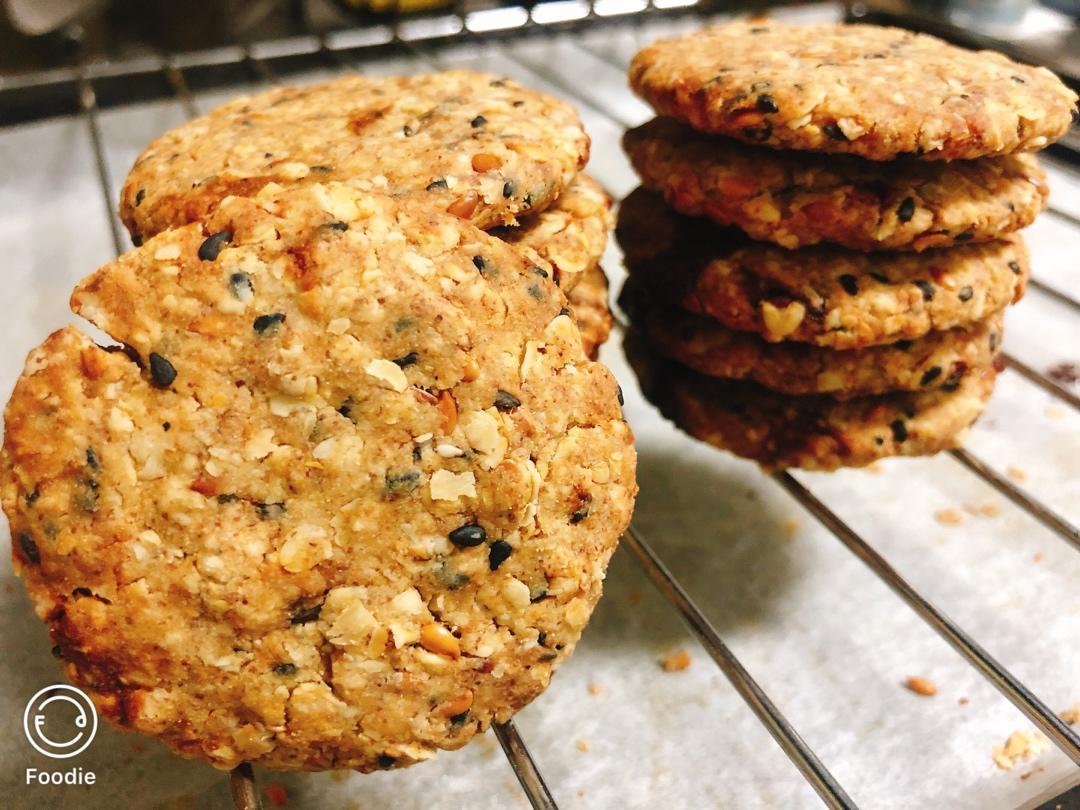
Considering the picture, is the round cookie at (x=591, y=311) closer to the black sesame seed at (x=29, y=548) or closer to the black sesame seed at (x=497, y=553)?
the black sesame seed at (x=497, y=553)

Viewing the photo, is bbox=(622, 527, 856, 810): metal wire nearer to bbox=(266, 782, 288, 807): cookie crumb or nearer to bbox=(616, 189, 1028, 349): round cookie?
bbox=(616, 189, 1028, 349): round cookie

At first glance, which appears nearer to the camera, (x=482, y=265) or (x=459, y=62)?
(x=482, y=265)

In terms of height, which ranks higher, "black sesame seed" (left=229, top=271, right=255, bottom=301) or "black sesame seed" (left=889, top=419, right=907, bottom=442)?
"black sesame seed" (left=229, top=271, right=255, bottom=301)

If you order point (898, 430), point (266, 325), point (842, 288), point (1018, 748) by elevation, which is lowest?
point (1018, 748)

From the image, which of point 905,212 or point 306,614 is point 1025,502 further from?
point 306,614

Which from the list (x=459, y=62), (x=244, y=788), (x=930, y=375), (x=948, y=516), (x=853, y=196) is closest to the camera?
(x=244, y=788)

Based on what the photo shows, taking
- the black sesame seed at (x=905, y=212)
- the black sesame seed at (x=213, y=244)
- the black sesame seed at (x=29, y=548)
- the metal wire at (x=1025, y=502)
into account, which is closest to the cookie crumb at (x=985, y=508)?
the metal wire at (x=1025, y=502)

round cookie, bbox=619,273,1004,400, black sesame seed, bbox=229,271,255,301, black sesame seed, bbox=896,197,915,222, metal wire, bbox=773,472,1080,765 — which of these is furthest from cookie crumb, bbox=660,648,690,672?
black sesame seed, bbox=229,271,255,301

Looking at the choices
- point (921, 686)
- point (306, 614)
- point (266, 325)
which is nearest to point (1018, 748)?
point (921, 686)
